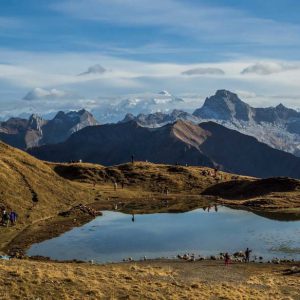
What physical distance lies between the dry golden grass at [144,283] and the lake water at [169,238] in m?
14.1

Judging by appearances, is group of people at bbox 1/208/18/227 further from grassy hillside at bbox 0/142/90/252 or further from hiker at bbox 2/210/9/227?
grassy hillside at bbox 0/142/90/252

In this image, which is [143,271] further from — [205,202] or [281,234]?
[205,202]

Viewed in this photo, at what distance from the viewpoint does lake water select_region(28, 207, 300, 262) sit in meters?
77.4

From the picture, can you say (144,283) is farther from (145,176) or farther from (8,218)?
(145,176)

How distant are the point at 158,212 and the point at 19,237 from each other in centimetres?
4687

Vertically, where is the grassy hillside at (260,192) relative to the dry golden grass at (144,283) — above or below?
above

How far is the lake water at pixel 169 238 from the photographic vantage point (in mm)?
77438

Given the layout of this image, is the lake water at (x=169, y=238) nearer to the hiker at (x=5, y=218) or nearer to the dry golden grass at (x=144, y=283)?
the hiker at (x=5, y=218)

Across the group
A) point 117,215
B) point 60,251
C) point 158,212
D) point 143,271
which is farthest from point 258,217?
point 143,271

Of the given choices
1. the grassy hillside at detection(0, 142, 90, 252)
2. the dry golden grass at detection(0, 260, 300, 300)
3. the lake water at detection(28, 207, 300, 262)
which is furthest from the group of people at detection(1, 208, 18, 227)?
the dry golden grass at detection(0, 260, 300, 300)

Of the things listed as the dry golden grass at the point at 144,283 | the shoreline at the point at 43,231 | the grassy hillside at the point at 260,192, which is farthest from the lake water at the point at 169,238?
the grassy hillside at the point at 260,192

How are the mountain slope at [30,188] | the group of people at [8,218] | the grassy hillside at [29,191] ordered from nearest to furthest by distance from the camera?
the group of people at [8,218]
the grassy hillside at [29,191]
the mountain slope at [30,188]

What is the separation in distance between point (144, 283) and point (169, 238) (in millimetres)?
40365

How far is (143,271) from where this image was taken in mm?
58469
